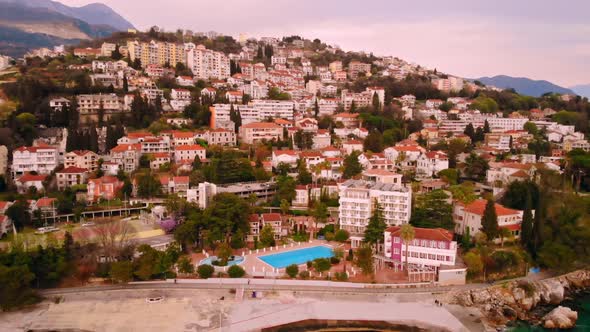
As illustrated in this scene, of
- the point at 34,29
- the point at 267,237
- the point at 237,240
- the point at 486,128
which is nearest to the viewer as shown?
the point at 237,240

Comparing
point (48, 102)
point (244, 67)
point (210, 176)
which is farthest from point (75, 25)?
point (210, 176)

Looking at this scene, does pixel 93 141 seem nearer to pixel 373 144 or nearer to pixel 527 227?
pixel 373 144

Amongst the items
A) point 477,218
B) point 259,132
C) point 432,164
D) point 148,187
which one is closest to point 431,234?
point 477,218

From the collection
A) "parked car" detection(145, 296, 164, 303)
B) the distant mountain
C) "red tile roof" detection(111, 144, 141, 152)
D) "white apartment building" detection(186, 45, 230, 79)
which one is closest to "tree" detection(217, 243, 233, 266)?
"parked car" detection(145, 296, 164, 303)

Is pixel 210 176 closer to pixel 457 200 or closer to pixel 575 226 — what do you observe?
pixel 457 200

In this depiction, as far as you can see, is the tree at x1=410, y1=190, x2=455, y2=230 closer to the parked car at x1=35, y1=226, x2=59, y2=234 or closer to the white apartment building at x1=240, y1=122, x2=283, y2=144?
the white apartment building at x1=240, y1=122, x2=283, y2=144
